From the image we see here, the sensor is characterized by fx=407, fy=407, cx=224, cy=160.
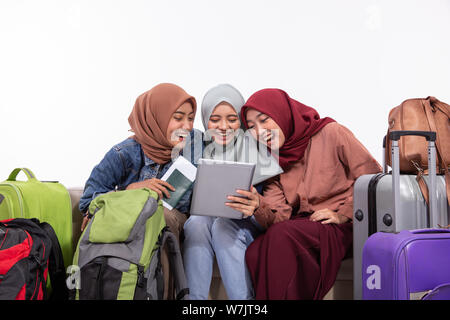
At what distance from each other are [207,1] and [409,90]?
138cm

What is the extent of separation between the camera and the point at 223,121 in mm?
1909

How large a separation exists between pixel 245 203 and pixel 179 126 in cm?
58

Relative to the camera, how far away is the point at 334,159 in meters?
1.74

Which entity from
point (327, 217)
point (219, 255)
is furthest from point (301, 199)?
point (219, 255)

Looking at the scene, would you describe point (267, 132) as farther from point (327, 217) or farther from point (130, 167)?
point (130, 167)

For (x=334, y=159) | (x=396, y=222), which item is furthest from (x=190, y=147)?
(x=396, y=222)

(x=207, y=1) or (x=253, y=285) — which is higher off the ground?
(x=207, y=1)

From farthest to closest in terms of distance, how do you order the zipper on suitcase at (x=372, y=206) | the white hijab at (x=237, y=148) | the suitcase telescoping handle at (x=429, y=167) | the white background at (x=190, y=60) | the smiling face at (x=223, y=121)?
the white background at (x=190, y=60), the smiling face at (x=223, y=121), the white hijab at (x=237, y=148), the zipper on suitcase at (x=372, y=206), the suitcase telescoping handle at (x=429, y=167)

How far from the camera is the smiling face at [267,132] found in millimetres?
1796

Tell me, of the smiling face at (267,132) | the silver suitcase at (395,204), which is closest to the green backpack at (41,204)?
the smiling face at (267,132)

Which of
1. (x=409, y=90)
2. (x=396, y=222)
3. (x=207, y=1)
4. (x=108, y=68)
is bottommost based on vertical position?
(x=396, y=222)

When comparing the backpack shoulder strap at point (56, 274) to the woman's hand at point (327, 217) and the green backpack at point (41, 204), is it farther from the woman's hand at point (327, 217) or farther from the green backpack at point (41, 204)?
the woman's hand at point (327, 217)

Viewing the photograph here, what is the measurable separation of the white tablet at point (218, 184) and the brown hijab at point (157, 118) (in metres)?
0.41
